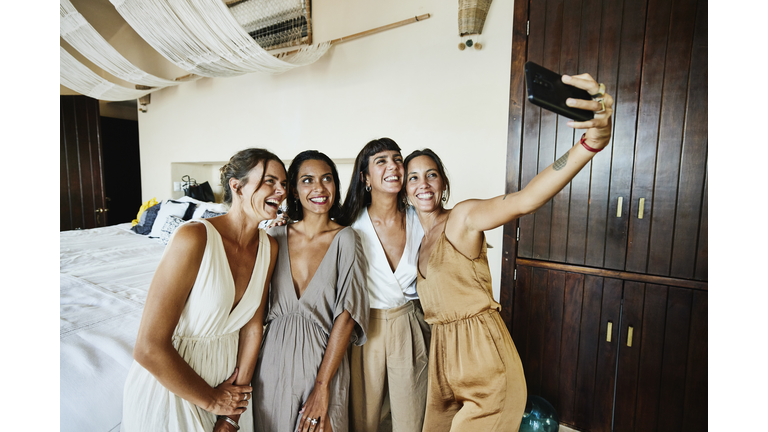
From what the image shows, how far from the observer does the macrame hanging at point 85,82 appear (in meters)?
2.98

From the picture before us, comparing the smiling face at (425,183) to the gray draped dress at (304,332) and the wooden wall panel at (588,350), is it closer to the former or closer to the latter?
the gray draped dress at (304,332)

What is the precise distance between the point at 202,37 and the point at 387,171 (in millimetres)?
1923

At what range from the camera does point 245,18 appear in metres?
3.42

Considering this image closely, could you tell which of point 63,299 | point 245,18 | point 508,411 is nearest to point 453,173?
point 508,411

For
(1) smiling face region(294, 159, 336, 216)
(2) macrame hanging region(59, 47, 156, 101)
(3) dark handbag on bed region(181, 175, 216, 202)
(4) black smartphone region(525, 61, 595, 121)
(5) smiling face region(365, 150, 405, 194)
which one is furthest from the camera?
(3) dark handbag on bed region(181, 175, 216, 202)

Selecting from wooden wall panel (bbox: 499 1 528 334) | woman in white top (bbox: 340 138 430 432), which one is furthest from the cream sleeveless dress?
wooden wall panel (bbox: 499 1 528 334)

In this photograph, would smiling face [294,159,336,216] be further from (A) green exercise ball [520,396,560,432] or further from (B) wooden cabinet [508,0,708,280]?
(A) green exercise ball [520,396,560,432]

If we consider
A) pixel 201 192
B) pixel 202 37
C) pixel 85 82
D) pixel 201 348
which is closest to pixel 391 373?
pixel 201 348

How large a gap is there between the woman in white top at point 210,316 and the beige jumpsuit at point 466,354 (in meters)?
0.66

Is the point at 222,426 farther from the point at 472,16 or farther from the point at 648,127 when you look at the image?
the point at 472,16

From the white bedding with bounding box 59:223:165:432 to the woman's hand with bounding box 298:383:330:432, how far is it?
23.8 inches

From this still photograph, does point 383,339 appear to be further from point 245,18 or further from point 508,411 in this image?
point 245,18

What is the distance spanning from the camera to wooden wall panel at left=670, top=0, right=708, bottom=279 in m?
1.52

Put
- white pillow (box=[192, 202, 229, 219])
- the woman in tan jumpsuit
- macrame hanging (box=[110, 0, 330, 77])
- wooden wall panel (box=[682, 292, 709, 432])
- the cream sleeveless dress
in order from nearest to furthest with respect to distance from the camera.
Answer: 1. the cream sleeveless dress
2. the woman in tan jumpsuit
3. wooden wall panel (box=[682, 292, 709, 432])
4. macrame hanging (box=[110, 0, 330, 77])
5. white pillow (box=[192, 202, 229, 219])
